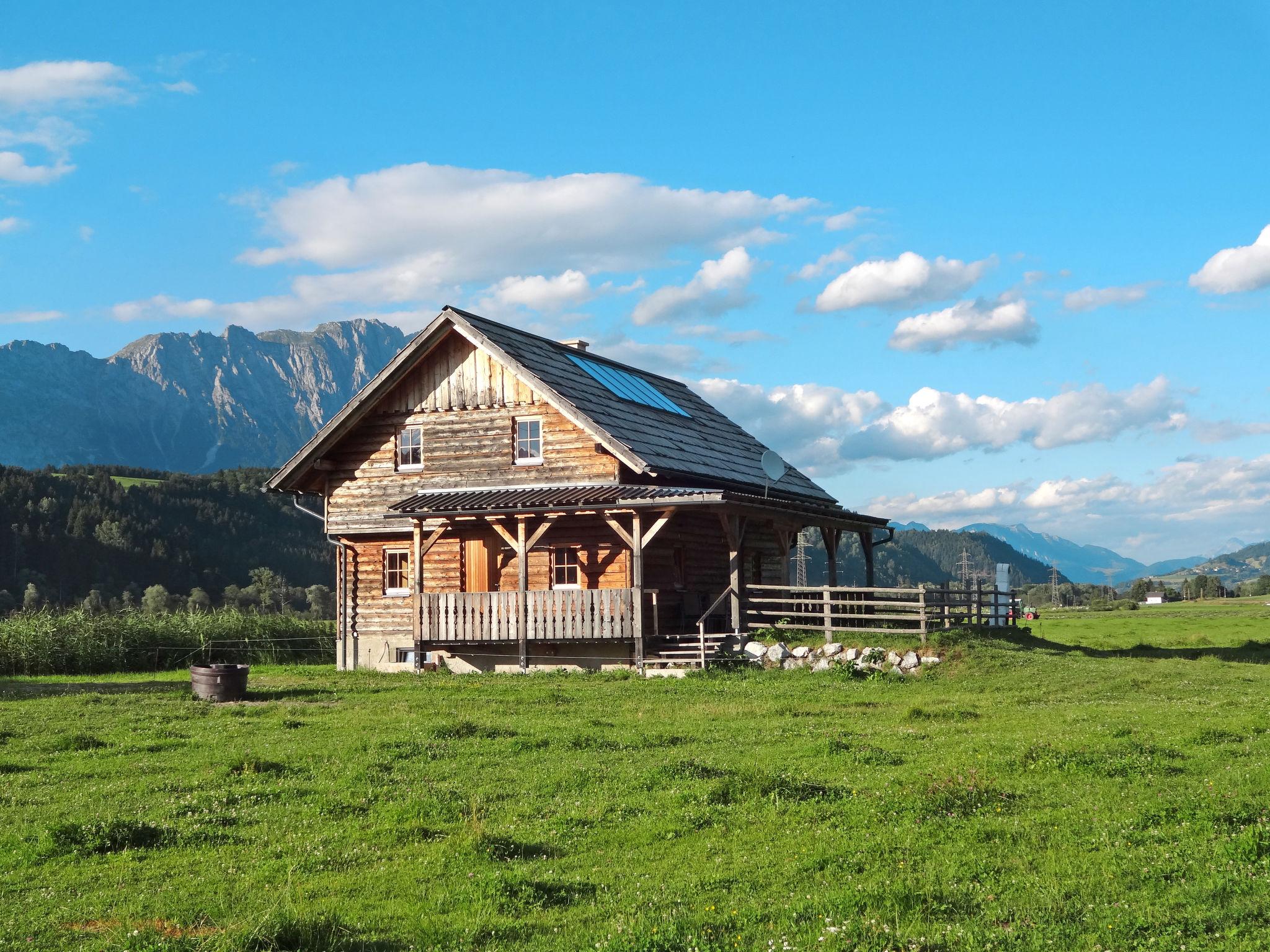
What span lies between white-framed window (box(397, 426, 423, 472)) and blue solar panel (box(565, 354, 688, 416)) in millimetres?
5659

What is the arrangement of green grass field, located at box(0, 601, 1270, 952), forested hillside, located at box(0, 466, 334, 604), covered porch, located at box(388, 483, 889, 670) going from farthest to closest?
forested hillside, located at box(0, 466, 334, 604)
covered porch, located at box(388, 483, 889, 670)
green grass field, located at box(0, 601, 1270, 952)

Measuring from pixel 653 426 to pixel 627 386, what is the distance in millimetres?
3560

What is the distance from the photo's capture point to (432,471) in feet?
106

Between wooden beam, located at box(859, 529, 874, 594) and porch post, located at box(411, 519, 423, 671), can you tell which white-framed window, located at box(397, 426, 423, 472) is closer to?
porch post, located at box(411, 519, 423, 671)

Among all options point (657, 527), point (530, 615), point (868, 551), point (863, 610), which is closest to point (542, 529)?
point (530, 615)

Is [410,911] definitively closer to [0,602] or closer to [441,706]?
[441,706]

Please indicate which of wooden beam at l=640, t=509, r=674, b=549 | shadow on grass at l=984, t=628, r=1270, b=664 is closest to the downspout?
wooden beam at l=640, t=509, r=674, b=549

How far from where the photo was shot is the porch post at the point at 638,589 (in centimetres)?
2745

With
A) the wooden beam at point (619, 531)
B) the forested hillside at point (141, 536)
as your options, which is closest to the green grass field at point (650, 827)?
the wooden beam at point (619, 531)

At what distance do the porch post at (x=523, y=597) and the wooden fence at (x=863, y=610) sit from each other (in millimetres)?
5367

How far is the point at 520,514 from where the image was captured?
28188mm

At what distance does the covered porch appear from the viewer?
27.7m

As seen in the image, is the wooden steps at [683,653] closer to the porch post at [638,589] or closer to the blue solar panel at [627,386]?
the porch post at [638,589]

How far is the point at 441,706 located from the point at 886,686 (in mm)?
8614
